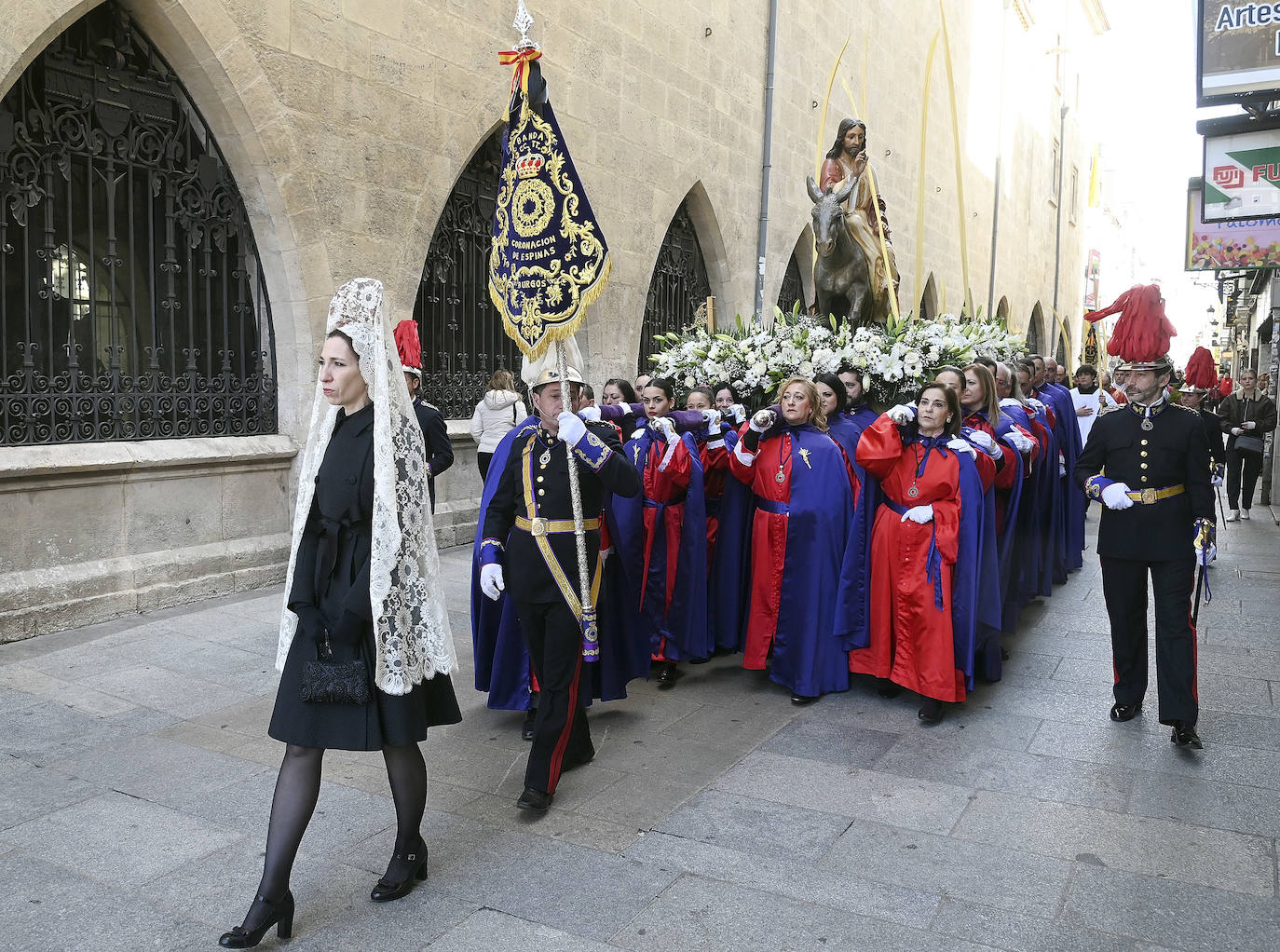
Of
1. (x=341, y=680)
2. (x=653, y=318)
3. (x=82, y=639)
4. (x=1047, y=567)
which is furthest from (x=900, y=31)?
(x=341, y=680)

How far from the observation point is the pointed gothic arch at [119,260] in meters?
6.58

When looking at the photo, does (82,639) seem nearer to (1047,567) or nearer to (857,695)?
(857,695)

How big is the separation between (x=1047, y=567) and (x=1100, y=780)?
12.7ft

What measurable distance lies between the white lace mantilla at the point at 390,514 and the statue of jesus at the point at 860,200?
6.20 metres

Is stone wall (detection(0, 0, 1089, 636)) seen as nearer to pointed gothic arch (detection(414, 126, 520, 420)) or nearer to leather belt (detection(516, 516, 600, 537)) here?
pointed gothic arch (detection(414, 126, 520, 420))

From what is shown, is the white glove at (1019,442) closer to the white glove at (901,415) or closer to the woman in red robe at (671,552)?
the white glove at (901,415)

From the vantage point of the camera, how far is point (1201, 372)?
33.1 feet

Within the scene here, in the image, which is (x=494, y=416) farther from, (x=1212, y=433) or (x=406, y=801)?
(x=406, y=801)

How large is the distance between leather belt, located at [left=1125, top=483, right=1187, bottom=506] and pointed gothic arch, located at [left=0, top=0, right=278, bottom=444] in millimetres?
6116

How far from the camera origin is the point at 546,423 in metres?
4.27

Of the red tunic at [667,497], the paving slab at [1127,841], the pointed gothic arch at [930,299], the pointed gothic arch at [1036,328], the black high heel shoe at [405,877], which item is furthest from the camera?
the pointed gothic arch at [1036,328]

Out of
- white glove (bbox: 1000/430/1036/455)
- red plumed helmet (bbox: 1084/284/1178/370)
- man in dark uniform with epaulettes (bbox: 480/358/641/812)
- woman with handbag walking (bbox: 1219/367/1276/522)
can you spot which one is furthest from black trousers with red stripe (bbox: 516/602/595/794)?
woman with handbag walking (bbox: 1219/367/1276/522)

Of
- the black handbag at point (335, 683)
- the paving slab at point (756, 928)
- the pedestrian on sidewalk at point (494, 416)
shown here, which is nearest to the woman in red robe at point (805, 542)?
the paving slab at point (756, 928)

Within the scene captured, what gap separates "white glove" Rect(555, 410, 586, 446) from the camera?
157 inches
